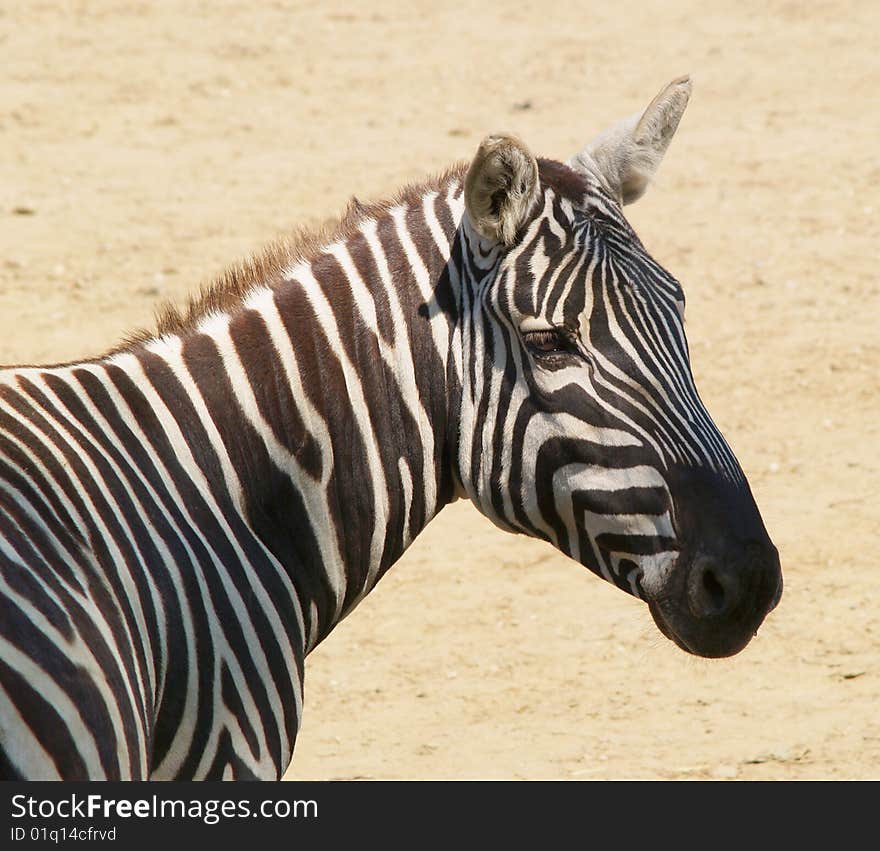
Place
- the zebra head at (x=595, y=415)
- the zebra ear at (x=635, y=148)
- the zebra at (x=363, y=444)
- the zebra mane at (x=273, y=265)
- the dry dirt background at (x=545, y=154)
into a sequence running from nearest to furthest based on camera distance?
the zebra at (x=363, y=444) < the zebra head at (x=595, y=415) < the zebra mane at (x=273, y=265) < the zebra ear at (x=635, y=148) < the dry dirt background at (x=545, y=154)

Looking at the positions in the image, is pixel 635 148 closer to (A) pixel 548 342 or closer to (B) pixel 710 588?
(A) pixel 548 342

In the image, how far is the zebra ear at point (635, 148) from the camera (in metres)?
A: 4.15

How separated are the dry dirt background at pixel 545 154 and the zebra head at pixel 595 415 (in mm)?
1440

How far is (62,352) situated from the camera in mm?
9367

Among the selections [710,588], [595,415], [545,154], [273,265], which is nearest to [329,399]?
[273,265]

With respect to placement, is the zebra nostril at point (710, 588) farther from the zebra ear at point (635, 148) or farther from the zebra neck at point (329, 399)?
the zebra ear at point (635, 148)

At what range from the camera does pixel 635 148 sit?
4.16 meters

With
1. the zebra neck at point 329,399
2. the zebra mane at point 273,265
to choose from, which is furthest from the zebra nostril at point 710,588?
the zebra mane at point 273,265

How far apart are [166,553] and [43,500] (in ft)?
1.06

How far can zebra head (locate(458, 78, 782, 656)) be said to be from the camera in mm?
3668

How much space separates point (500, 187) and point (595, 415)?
631mm

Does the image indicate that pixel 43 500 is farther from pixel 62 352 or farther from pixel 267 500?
pixel 62 352

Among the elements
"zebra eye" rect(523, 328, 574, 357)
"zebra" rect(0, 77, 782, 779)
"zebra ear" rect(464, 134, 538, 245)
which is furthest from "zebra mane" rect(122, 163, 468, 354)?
"zebra eye" rect(523, 328, 574, 357)

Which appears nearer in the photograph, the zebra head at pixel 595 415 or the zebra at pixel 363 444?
the zebra at pixel 363 444
